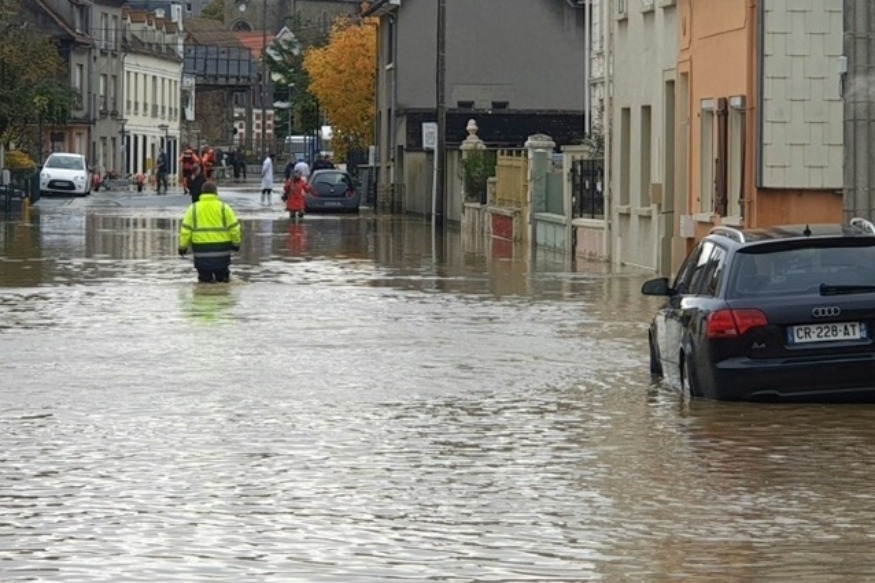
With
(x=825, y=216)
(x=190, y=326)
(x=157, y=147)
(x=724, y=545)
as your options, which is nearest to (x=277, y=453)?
(x=724, y=545)

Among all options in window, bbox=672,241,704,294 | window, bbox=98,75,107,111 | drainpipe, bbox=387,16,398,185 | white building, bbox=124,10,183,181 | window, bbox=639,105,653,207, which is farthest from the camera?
white building, bbox=124,10,183,181

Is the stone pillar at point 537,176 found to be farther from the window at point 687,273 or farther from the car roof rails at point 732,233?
the car roof rails at point 732,233

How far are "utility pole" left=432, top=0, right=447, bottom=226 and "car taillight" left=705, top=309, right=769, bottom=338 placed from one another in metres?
41.6

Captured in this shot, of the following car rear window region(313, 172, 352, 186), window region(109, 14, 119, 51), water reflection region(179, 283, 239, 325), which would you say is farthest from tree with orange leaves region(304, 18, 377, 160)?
water reflection region(179, 283, 239, 325)

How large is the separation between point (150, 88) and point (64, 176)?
4948 centimetres

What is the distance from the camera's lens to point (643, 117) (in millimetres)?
37312

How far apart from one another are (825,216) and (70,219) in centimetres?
3195

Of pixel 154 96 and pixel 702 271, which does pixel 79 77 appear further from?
pixel 702 271

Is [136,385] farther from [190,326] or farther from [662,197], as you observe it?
[662,197]

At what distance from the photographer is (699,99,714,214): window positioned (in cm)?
3198

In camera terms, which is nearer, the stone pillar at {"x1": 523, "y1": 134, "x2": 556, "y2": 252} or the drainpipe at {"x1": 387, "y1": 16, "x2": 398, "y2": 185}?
the stone pillar at {"x1": 523, "y1": 134, "x2": 556, "y2": 252}

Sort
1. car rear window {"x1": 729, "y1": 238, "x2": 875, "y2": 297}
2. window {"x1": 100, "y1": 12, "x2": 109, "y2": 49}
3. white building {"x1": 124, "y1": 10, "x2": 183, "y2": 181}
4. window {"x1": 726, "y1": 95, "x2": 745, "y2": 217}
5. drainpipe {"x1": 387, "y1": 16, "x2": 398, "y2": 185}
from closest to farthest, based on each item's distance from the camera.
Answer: car rear window {"x1": 729, "y1": 238, "x2": 875, "y2": 297}, window {"x1": 726, "y1": 95, "x2": 745, "y2": 217}, drainpipe {"x1": 387, "y1": 16, "x2": 398, "y2": 185}, window {"x1": 100, "y1": 12, "x2": 109, "y2": 49}, white building {"x1": 124, "y1": 10, "x2": 183, "y2": 181}

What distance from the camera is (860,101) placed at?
1661cm

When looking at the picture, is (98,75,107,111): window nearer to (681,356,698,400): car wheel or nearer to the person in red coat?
the person in red coat
